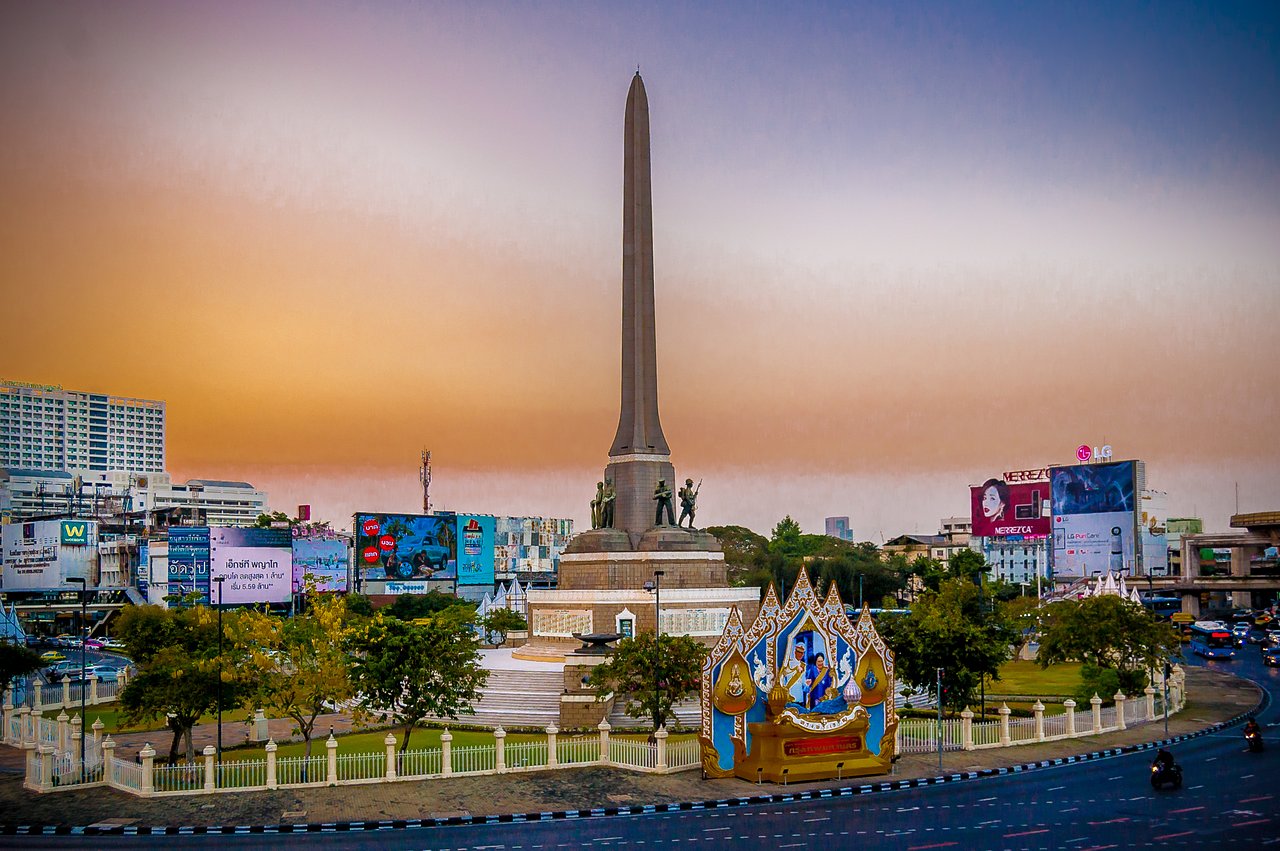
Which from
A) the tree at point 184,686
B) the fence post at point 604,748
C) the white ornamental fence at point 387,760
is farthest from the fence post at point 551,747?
the tree at point 184,686

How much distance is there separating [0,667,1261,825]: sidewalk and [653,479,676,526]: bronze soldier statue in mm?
23029

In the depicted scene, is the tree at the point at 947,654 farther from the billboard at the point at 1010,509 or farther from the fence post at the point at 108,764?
the billboard at the point at 1010,509

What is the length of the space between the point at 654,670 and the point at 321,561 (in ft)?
225

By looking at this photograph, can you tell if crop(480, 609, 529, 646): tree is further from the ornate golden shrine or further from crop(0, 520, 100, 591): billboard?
crop(0, 520, 100, 591): billboard

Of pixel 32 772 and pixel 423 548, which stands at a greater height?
pixel 423 548

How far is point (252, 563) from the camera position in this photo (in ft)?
301

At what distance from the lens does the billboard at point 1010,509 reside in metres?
117

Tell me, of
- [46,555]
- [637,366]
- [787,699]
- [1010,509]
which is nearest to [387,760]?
[787,699]

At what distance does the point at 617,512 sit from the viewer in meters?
54.1

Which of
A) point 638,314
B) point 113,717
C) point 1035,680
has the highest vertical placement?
point 638,314

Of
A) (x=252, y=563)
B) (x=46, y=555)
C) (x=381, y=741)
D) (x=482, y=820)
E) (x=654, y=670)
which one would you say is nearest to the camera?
(x=482, y=820)

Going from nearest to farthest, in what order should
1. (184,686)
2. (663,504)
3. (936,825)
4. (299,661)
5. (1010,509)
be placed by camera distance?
(936,825), (184,686), (299,661), (663,504), (1010,509)

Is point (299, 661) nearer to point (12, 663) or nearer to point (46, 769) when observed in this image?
point (46, 769)

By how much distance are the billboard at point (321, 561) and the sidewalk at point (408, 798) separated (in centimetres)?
6725
